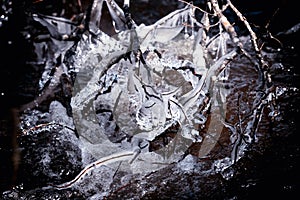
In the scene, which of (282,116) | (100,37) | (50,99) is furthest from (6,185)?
(282,116)

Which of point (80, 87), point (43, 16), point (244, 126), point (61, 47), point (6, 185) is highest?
point (43, 16)

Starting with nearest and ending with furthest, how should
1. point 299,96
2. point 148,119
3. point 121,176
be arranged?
point 121,176, point 148,119, point 299,96

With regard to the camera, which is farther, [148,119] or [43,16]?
[43,16]

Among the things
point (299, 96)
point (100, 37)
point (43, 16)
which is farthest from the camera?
point (43, 16)

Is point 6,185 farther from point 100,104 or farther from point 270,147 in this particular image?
point 270,147

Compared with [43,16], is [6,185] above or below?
below

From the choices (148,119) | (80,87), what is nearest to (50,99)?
(80,87)
